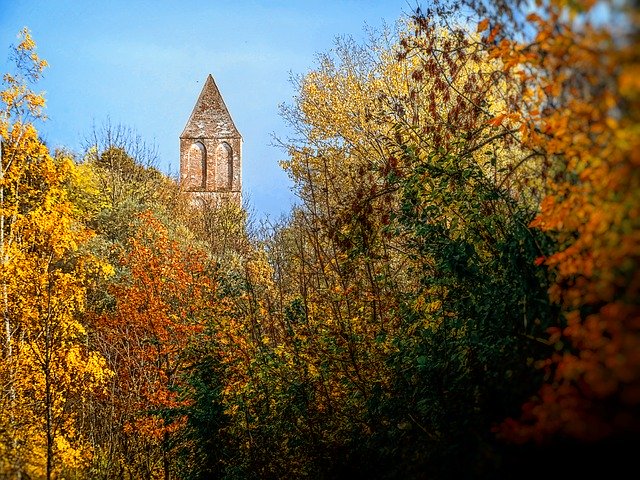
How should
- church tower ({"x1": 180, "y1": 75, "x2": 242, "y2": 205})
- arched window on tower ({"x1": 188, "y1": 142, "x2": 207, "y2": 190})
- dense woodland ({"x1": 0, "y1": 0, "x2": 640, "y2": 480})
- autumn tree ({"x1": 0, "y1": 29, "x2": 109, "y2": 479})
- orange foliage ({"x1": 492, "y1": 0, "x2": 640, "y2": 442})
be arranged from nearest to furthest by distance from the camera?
orange foliage ({"x1": 492, "y1": 0, "x2": 640, "y2": 442}), dense woodland ({"x1": 0, "y1": 0, "x2": 640, "y2": 480}), autumn tree ({"x1": 0, "y1": 29, "x2": 109, "y2": 479}), church tower ({"x1": 180, "y1": 75, "x2": 242, "y2": 205}), arched window on tower ({"x1": 188, "y1": 142, "x2": 207, "y2": 190})

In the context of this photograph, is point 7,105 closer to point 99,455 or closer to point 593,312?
point 99,455

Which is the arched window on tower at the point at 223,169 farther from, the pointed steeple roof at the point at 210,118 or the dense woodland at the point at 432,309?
the dense woodland at the point at 432,309

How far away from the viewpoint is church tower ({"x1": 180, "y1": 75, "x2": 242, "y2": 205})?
5453cm

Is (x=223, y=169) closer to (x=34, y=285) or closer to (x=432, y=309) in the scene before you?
(x=34, y=285)

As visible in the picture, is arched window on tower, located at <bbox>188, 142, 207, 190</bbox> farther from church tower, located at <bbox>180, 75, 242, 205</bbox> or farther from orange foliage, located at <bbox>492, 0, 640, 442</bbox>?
orange foliage, located at <bbox>492, 0, 640, 442</bbox>

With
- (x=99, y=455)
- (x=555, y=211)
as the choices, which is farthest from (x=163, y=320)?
(x=555, y=211)

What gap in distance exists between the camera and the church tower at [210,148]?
179ft

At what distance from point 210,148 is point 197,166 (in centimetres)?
185

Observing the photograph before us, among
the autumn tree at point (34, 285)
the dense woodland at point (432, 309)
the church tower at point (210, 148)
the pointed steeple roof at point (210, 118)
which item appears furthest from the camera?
the pointed steeple roof at point (210, 118)

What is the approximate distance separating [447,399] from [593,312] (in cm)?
191

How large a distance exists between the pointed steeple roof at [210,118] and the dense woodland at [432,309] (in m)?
38.4

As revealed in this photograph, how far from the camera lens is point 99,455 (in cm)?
1145

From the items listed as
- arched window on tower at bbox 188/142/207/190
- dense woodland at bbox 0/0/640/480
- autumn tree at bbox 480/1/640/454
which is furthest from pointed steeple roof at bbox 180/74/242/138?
autumn tree at bbox 480/1/640/454

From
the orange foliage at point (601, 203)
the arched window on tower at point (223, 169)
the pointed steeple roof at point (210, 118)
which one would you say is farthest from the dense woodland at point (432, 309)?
the pointed steeple roof at point (210, 118)
